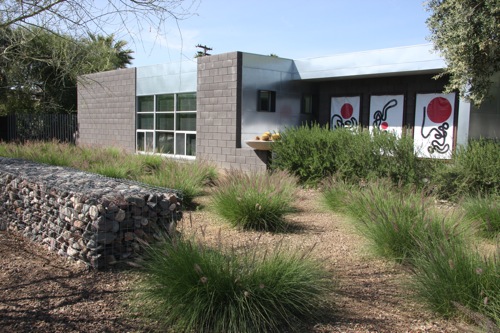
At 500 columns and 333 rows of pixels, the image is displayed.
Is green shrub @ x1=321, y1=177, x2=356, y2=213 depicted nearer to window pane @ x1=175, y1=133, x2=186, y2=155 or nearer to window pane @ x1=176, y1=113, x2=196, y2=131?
window pane @ x1=176, y1=113, x2=196, y2=131

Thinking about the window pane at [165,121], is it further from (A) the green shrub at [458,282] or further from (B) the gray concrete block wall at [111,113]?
(A) the green shrub at [458,282]

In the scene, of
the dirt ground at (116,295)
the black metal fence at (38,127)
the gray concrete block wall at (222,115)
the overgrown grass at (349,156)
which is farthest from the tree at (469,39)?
the black metal fence at (38,127)

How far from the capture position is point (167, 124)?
16922 mm

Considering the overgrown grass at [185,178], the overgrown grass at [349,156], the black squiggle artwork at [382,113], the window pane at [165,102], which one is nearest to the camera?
the overgrown grass at [185,178]

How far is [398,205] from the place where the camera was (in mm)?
6008

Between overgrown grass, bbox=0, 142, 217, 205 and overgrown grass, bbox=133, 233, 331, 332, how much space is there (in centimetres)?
448

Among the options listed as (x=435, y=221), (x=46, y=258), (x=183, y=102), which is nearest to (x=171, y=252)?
(x=46, y=258)

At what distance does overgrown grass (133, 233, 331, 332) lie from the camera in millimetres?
3590

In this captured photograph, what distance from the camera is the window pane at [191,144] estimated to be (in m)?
15.8

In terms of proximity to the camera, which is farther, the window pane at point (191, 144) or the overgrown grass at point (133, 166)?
the window pane at point (191, 144)

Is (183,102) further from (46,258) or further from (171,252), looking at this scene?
(171,252)

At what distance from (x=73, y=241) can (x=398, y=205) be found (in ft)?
12.8

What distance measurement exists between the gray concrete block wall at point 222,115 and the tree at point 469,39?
17.4 feet

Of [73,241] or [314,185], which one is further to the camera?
[314,185]
